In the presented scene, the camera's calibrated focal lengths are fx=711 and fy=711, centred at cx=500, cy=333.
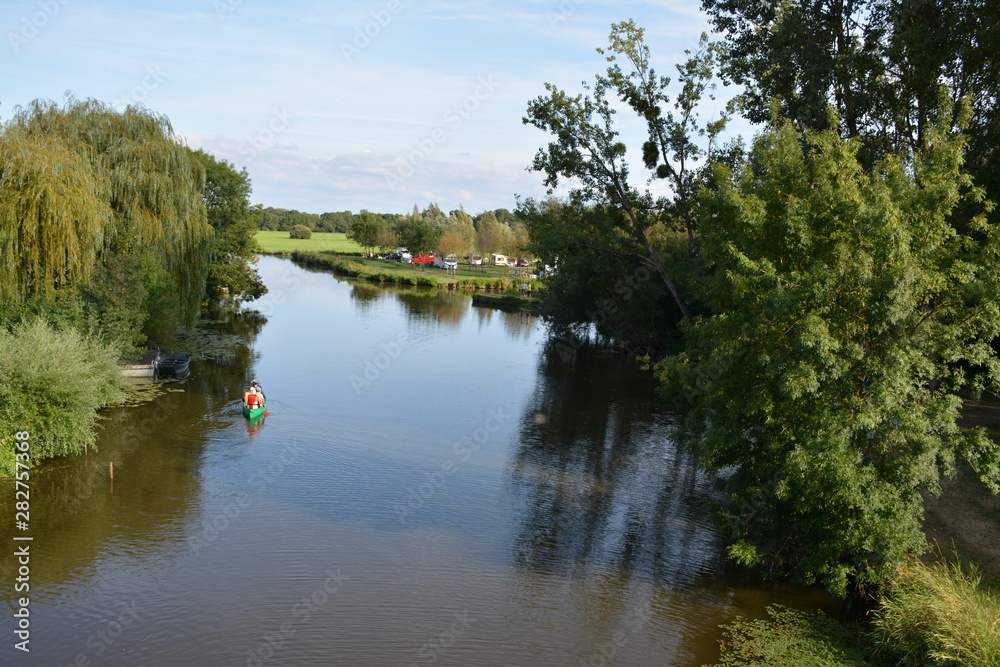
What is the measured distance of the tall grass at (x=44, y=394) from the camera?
1667 cm

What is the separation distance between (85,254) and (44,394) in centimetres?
710

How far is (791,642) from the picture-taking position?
12.2 m

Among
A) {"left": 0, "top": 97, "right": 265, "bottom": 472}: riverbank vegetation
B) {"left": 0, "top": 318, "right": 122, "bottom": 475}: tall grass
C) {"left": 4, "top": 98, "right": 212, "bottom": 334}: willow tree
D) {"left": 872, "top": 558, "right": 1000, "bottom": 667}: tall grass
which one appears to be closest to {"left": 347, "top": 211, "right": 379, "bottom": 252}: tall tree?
{"left": 0, "top": 97, "right": 265, "bottom": 472}: riverbank vegetation

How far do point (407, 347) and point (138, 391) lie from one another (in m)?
16.3

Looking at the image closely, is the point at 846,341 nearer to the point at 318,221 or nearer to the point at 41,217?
the point at 41,217

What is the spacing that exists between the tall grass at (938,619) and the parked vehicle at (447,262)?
287 feet

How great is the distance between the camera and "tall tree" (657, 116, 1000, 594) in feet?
37.7

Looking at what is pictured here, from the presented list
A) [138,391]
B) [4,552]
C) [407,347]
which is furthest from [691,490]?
[407,347]

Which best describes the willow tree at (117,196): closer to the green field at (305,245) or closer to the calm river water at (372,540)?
the calm river water at (372,540)

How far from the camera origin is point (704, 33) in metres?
24.3

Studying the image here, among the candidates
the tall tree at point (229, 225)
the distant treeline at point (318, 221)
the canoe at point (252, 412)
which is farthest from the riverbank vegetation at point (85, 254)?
the distant treeline at point (318, 221)

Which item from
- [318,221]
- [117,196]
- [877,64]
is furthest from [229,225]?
[318,221]

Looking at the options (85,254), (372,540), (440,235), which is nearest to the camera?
(372,540)

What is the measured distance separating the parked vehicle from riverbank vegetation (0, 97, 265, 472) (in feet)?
213
